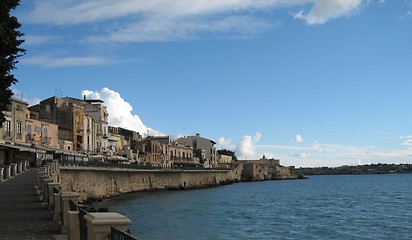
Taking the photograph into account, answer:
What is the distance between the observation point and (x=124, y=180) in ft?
241

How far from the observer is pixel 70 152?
71.0 meters

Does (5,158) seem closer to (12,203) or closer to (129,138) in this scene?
(12,203)

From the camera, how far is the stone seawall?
54188 mm

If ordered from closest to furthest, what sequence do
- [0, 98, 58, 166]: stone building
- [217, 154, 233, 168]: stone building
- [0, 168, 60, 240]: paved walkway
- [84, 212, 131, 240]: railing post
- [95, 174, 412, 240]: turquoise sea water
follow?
[84, 212, 131, 240]: railing post < [0, 168, 60, 240]: paved walkway < [95, 174, 412, 240]: turquoise sea water < [0, 98, 58, 166]: stone building < [217, 154, 233, 168]: stone building

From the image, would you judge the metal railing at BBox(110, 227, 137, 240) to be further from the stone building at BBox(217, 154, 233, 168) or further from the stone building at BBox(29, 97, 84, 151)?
the stone building at BBox(217, 154, 233, 168)

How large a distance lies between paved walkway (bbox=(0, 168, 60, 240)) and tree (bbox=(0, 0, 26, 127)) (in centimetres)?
442

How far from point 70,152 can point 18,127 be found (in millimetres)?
11624

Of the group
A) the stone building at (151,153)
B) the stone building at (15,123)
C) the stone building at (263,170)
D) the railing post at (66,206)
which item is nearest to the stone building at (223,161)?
the stone building at (263,170)

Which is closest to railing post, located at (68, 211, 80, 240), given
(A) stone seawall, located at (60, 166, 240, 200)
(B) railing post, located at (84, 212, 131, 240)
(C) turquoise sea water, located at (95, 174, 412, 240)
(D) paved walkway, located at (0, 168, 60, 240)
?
(D) paved walkway, located at (0, 168, 60, 240)

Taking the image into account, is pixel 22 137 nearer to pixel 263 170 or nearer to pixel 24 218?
pixel 24 218

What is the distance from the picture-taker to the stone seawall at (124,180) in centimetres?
5419

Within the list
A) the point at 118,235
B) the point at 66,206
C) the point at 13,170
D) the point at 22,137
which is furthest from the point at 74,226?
the point at 22,137

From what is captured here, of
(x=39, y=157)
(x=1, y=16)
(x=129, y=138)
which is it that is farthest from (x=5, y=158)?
(x=129, y=138)

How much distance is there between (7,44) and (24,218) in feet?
20.5
